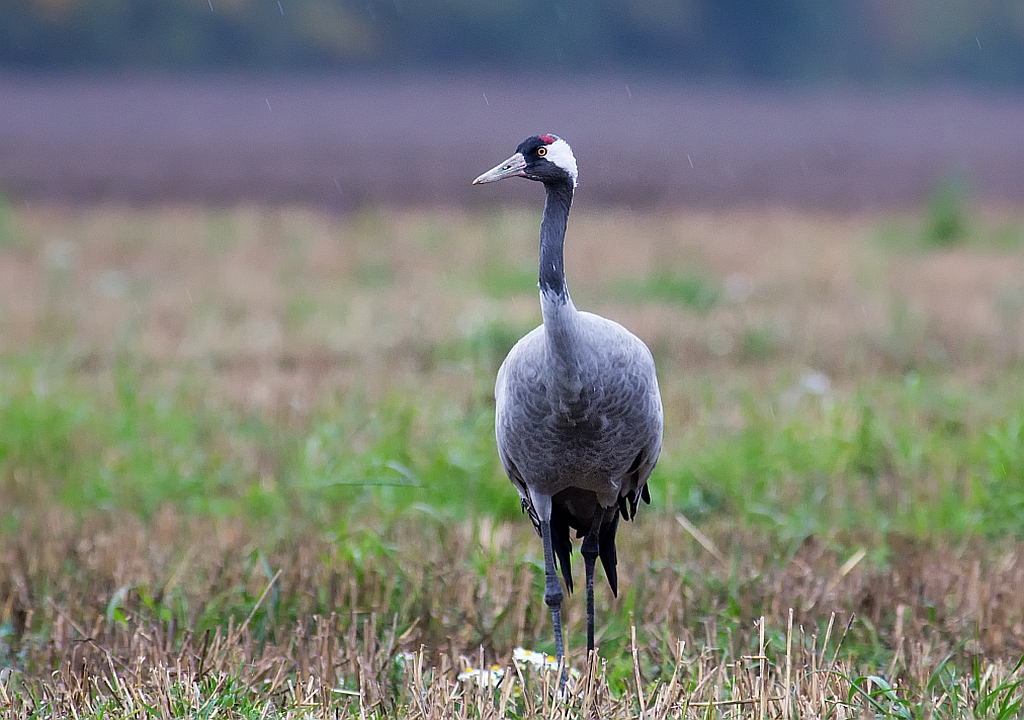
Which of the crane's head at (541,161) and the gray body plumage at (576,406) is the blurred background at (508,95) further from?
the crane's head at (541,161)

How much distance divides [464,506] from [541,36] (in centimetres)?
3583

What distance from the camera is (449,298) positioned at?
35.1ft

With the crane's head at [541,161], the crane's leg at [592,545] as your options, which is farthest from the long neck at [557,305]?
the crane's leg at [592,545]

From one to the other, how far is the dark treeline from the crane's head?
112ft

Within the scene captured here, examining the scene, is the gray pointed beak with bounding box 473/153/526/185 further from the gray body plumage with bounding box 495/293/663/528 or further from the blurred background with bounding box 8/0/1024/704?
the blurred background with bounding box 8/0/1024/704

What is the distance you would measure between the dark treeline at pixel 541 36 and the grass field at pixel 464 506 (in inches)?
1028

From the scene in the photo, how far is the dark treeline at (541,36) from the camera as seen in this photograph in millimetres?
35156

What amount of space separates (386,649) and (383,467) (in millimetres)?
2018

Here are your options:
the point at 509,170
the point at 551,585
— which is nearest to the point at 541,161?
the point at 509,170

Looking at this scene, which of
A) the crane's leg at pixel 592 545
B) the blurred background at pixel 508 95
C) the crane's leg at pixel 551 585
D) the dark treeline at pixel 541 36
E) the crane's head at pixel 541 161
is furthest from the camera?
the dark treeline at pixel 541 36

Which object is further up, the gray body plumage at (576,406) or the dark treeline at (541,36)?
the dark treeline at (541,36)

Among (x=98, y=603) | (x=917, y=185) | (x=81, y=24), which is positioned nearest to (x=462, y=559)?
(x=98, y=603)

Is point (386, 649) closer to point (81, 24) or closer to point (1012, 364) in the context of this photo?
point (1012, 364)

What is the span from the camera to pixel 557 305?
3553 mm
